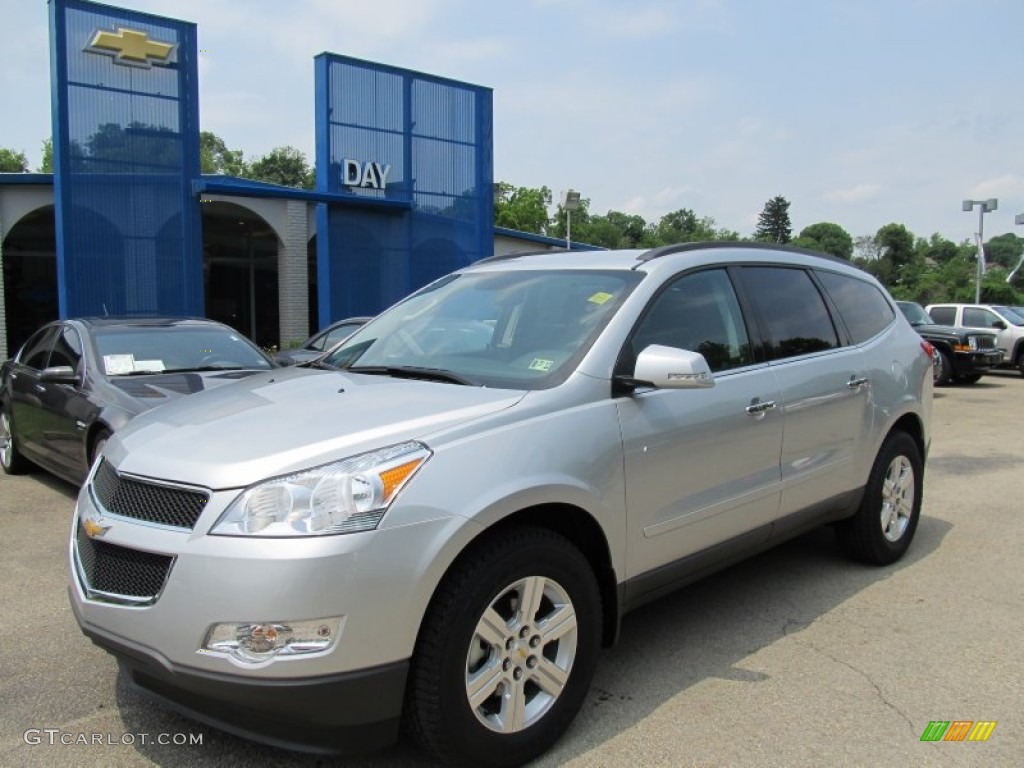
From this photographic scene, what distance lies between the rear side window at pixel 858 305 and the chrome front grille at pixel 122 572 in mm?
3782

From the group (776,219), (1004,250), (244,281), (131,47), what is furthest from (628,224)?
(131,47)

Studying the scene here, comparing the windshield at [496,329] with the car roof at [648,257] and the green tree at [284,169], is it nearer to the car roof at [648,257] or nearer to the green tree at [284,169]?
the car roof at [648,257]

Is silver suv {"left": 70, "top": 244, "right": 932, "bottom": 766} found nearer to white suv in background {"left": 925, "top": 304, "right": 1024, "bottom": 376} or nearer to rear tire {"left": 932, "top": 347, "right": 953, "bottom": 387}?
rear tire {"left": 932, "top": 347, "right": 953, "bottom": 387}

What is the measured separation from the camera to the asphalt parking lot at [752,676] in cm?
290

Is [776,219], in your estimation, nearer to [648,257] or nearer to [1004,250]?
[1004,250]

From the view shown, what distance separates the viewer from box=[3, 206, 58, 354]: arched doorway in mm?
22203

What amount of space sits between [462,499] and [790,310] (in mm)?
2503

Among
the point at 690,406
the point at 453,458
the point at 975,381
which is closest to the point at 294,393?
the point at 453,458

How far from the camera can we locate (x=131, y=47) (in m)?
13.7

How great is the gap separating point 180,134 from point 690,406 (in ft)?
44.0

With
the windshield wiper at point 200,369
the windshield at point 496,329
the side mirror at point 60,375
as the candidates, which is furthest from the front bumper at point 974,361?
the side mirror at point 60,375

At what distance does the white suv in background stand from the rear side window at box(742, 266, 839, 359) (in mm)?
16799

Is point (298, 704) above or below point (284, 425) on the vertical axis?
below

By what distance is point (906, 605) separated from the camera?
14.2ft
